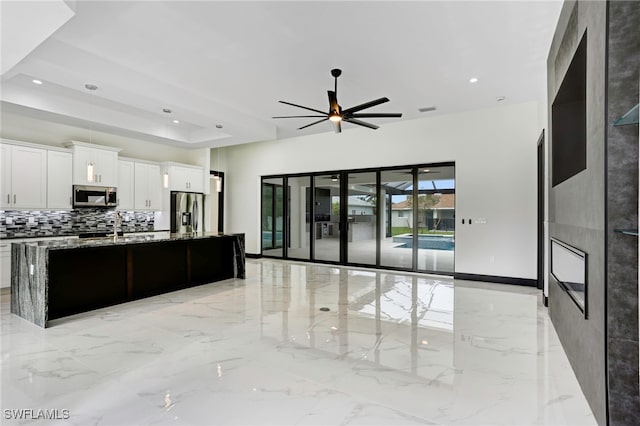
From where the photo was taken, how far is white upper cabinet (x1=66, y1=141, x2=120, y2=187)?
6.38 meters

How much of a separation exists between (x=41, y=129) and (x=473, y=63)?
7257 millimetres

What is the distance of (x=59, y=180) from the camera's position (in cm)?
618

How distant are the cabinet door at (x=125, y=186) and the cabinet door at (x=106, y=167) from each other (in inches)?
6.2

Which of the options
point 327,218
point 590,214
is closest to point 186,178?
point 327,218

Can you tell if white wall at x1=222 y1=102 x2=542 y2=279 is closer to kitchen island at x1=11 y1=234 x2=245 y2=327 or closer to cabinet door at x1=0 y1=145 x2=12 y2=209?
kitchen island at x1=11 y1=234 x2=245 y2=327

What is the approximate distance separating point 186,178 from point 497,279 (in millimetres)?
7157

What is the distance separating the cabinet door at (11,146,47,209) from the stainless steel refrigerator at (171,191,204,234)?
2.57m

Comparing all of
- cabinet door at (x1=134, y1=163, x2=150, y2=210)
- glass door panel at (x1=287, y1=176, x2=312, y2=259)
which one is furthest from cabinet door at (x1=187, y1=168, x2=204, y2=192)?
glass door panel at (x1=287, y1=176, x2=312, y2=259)

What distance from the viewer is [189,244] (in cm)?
579

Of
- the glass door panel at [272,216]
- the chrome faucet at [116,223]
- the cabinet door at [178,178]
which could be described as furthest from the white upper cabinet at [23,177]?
the glass door panel at [272,216]

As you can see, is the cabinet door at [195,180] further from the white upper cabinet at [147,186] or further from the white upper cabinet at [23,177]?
the white upper cabinet at [23,177]

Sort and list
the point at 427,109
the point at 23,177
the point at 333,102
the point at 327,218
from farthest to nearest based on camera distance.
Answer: the point at 327,218, the point at 427,109, the point at 23,177, the point at 333,102

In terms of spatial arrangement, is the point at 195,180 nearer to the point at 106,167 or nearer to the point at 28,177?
the point at 106,167

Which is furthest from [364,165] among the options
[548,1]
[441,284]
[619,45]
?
[619,45]
